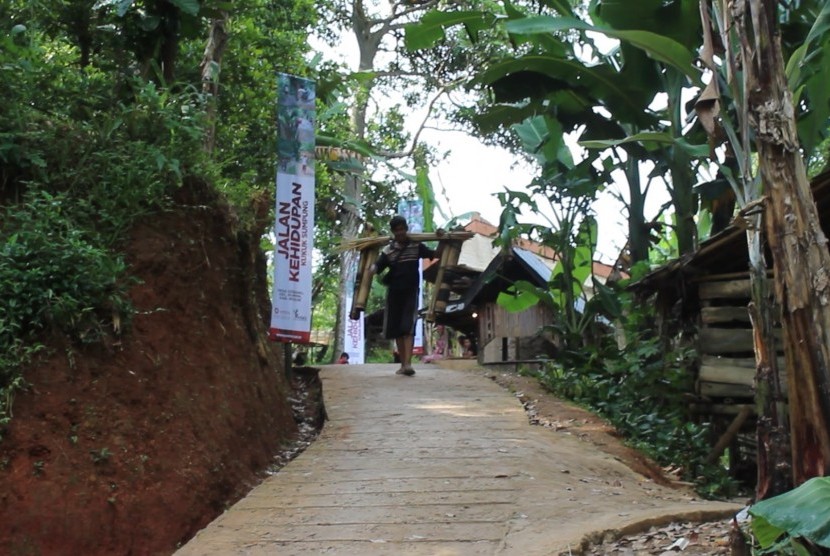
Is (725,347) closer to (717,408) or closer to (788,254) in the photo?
(717,408)

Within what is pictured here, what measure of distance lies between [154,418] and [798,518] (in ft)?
13.3

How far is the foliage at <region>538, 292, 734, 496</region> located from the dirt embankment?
3619 millimetres

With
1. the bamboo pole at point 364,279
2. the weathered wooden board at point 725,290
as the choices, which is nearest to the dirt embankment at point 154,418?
the bamboo pole at point 364,279

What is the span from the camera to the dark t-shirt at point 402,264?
1043 centimetres

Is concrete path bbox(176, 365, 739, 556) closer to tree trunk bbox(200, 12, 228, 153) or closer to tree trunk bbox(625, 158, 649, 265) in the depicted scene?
tree trunk bbox(200, 12, 228, 153)

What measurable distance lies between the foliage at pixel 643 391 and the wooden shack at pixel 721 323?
0.28 m

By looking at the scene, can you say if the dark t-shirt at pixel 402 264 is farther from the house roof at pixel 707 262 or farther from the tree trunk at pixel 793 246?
the tree trunk at pixel 793 246

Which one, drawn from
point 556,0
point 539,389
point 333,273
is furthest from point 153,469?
point 333,273

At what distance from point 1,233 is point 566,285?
781 centimetres

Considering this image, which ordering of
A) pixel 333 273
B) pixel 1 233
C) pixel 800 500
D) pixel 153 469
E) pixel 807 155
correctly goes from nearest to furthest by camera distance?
pixel 800 500 < pixel 153 469 < pixel 1 233 < pixel 807 155 < pixel 333 273

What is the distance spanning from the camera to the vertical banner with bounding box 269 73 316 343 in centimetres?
878

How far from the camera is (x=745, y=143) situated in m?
4.93

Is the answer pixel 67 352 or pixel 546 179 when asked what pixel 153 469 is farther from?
pixel 546 179

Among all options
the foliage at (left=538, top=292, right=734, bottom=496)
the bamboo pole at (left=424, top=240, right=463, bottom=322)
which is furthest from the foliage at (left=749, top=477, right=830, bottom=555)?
the bamboo pole at (left=424, top=240, right=463, bottom=322)
